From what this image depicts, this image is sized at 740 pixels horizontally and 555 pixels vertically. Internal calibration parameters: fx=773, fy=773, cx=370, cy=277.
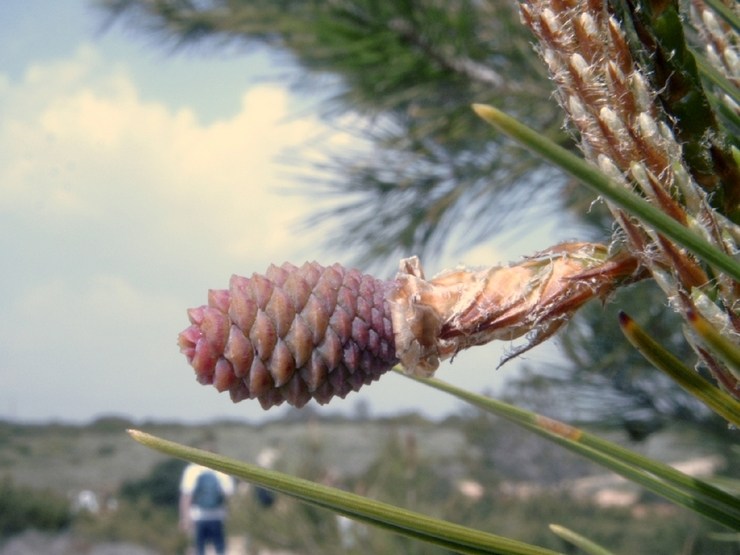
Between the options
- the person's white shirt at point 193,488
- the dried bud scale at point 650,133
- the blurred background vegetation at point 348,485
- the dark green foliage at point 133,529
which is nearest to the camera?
the dried bud scale at point 650,133

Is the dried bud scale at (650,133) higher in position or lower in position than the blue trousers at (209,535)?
lower

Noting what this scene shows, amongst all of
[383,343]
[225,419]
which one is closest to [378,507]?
[383,343]

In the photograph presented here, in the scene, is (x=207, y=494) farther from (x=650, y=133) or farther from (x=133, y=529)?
(x=133, y=529)

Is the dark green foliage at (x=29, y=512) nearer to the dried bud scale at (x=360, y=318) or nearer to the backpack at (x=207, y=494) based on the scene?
the backpack at (x=207, y=494)

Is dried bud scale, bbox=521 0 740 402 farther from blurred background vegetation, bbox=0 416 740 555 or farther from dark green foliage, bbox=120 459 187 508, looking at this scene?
dark green foliage, bbox=120 459 187 508

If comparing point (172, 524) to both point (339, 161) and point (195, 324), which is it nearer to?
point (339, 161)

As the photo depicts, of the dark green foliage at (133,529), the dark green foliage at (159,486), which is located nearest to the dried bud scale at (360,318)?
the dark green foliage at (133,529)

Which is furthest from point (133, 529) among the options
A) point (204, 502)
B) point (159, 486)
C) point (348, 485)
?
point (348, 485)
